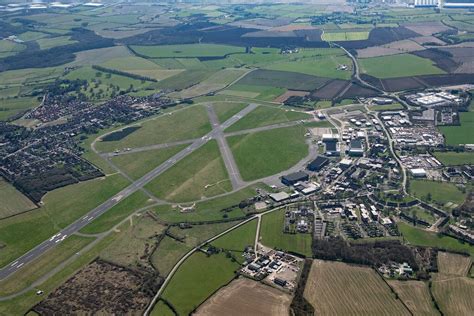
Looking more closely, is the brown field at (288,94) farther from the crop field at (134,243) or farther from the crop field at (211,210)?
the crop field at (134,243)

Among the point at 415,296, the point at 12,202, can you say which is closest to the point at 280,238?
the point at 415,296

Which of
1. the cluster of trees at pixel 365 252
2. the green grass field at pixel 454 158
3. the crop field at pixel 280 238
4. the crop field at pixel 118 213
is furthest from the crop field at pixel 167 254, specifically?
the green grass field at pixel 454 158

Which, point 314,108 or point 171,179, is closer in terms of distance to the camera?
point 171,179

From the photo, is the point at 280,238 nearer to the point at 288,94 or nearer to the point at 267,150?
the point at 267,150

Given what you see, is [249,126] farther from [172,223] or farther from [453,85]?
[453,85]

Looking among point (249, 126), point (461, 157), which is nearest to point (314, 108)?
point (249, 126)

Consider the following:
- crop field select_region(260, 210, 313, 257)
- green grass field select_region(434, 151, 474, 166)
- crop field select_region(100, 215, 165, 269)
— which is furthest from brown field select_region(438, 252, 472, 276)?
crop field select_region(100, 215, 165, 269)

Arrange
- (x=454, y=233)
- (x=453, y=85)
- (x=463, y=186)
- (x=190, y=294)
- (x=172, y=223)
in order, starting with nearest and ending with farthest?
(x=190, y=294) < (x=454, y=233) < (x=172, y=223) < (x=463, y=186) < (x=453, y=85)

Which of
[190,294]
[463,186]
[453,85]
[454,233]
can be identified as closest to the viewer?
[190,294]

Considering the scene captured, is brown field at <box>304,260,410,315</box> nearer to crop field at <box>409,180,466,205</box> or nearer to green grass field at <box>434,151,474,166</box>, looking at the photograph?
crop field at <box>409,180,466,205</box>

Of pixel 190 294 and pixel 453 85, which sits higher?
pixel 453 85
